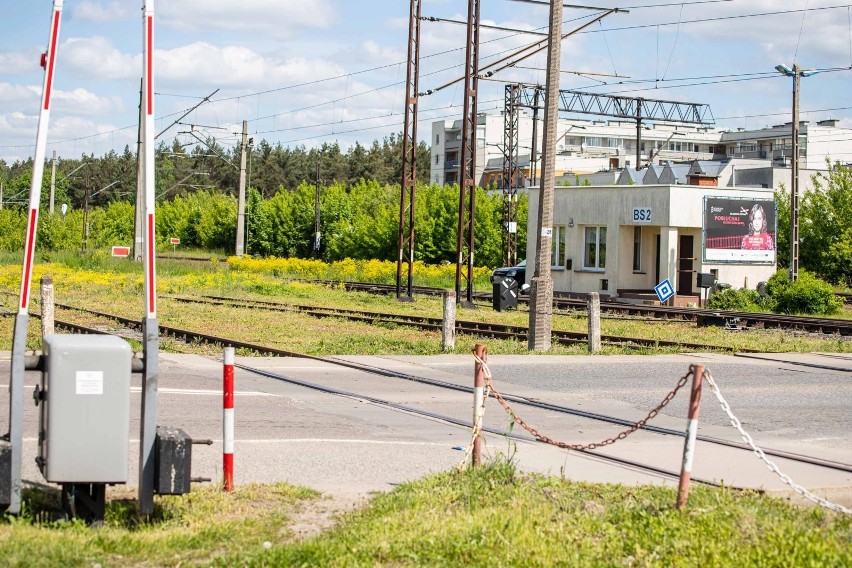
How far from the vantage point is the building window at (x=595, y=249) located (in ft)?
145

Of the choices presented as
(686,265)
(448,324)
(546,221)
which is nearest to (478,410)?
(448,324)

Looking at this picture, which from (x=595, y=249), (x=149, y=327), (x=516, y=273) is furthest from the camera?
(x=516, y=273)

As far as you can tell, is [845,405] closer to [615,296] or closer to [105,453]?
[105,453]

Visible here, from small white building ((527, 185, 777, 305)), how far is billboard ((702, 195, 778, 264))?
0.04 m

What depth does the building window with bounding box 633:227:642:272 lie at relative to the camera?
141ft

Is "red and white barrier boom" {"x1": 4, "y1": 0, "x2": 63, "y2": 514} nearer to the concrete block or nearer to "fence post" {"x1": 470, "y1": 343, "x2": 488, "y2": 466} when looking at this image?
the concrete block

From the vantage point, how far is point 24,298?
7.81m

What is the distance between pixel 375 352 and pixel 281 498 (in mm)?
12894

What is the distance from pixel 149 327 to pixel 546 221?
589 inches

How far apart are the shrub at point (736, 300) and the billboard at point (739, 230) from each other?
96.8 inches

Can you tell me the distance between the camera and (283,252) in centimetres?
9369

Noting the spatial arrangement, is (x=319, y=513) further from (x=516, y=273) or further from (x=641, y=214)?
(x=516, y=273)

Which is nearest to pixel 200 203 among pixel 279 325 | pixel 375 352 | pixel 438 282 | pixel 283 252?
pixel 283 252

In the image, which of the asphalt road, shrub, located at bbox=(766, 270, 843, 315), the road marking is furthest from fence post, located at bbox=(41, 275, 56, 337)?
shrub, located at bbox=(766, 270, 843, 315)
